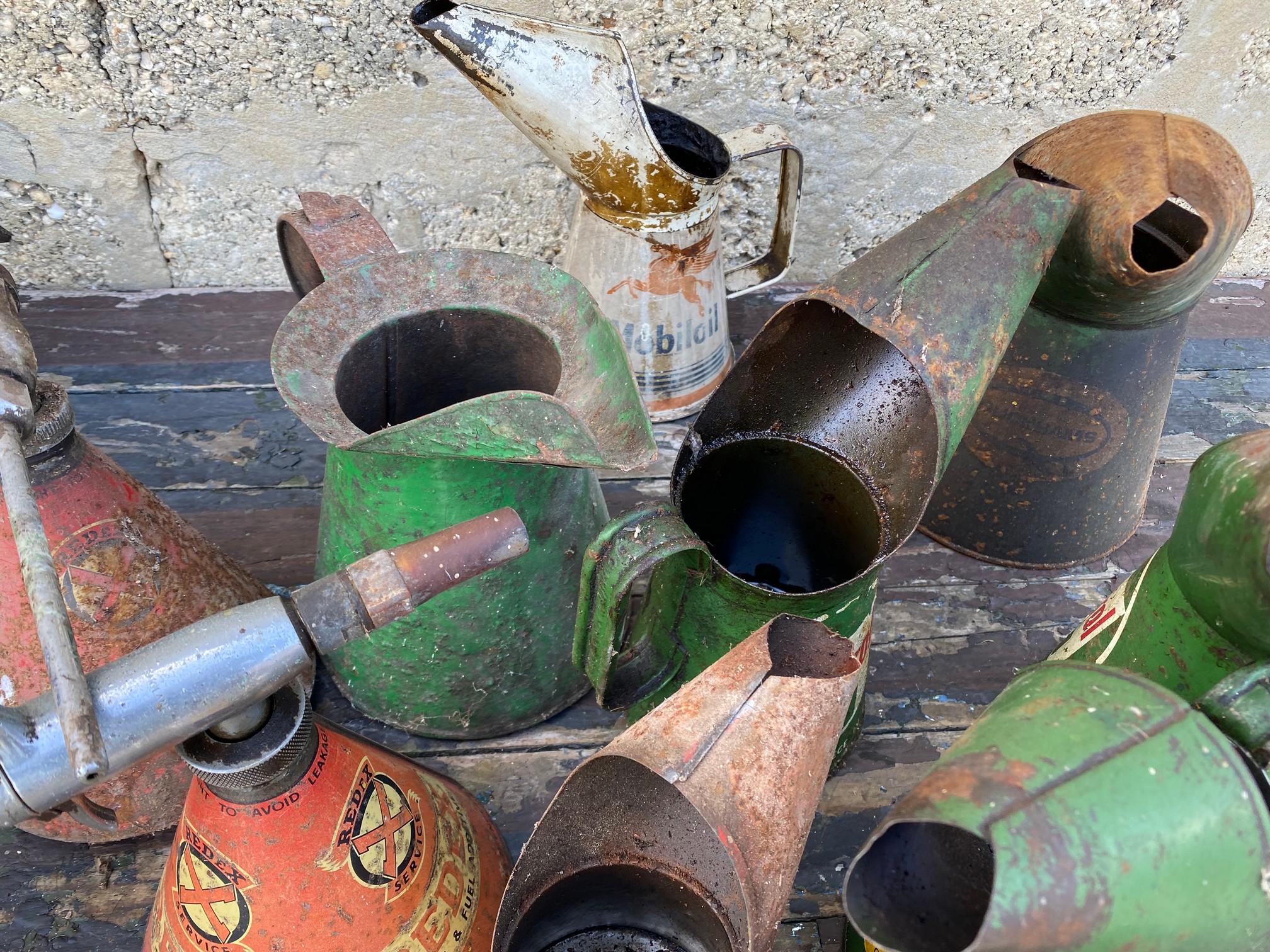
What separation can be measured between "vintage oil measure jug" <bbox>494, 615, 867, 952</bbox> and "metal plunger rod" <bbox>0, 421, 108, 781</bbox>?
29 cm

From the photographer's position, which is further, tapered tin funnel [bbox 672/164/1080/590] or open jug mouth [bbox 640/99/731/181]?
open jug mouth [bbox 640/99/731/181]

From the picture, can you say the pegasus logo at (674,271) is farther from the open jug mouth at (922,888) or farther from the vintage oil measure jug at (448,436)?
the open jug mouth at (922,888)

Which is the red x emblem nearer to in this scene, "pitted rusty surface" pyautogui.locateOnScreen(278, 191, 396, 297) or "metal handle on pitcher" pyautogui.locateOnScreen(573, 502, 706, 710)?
"metal handle on pitcher" pyautogui.locateOnScreen(573, 502, 706, 710)

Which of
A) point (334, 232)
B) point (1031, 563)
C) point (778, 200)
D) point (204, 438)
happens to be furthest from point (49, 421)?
point (1031, 563)

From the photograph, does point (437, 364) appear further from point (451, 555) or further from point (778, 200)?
point (778, 200)

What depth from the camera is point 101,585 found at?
2.48 feet

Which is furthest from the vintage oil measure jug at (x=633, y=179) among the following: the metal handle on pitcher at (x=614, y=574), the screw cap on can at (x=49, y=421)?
the screw cap on can at (x=49, y=421)

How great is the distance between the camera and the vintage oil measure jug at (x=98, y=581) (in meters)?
0.74

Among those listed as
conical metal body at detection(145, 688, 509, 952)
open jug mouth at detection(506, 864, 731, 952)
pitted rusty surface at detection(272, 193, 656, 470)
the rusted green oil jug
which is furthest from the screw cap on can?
the rusted green oil jug

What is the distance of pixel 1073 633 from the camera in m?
0.94

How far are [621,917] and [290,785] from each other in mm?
328

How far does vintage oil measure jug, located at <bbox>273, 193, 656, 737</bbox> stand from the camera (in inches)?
28.7

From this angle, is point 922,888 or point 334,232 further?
point 334,232

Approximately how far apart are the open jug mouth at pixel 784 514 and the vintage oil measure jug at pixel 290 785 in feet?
1.18
